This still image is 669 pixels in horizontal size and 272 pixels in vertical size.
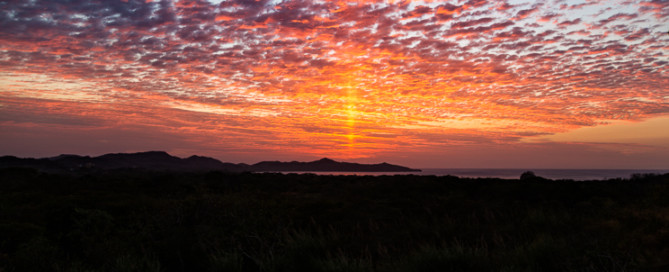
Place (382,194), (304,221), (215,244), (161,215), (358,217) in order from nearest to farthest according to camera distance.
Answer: (215,244) → (161,215) → (304,221) → (358,217) → (382,194)

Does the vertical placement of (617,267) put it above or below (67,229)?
above

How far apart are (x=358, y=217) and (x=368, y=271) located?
422 inches

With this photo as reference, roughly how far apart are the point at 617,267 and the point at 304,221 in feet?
36.0

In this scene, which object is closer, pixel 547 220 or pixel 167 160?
pixel 547 220

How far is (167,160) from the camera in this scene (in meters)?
137

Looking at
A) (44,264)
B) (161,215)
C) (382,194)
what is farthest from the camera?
(382,194)

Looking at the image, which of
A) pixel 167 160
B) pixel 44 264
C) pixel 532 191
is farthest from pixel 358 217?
pixel 167 160

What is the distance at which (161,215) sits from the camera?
1226 cm

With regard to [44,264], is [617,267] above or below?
above

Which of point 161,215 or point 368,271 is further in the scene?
point 161,215

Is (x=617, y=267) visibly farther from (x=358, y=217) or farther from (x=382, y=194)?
(x=382, y=194)

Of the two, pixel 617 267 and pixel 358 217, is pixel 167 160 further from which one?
pixel 617 267

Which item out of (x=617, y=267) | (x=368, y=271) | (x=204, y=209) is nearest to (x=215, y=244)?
(x=204, y=209)

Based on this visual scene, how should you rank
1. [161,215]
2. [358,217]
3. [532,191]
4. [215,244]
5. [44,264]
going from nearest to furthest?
[44,264] → [215,244] → [161,215] → [358,217] → [532,191]
